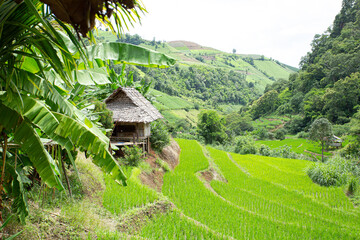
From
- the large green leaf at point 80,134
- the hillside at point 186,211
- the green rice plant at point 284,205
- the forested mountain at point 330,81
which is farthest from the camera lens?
the forested mountain at point 330,81

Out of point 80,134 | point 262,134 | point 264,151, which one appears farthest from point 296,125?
point 80,134

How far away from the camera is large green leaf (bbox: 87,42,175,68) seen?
302cm

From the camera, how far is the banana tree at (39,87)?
207cm

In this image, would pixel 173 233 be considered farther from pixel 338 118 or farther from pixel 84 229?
pixel 338 118

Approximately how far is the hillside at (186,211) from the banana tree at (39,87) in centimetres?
117

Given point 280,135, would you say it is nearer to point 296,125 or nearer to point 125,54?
point 296,125

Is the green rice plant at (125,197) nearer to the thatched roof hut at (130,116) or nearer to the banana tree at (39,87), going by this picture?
the banana tree at (39,87)

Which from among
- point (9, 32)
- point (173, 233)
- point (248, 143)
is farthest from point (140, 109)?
point (248, 143)

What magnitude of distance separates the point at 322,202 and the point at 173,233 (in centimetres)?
863

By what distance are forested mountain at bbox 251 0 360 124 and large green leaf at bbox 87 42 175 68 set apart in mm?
35493

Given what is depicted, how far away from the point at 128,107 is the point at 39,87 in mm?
9384

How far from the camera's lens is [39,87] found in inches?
96.7

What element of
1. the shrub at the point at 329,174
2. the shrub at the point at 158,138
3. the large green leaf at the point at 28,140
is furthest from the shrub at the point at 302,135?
the large green leaf at the point at 28,140

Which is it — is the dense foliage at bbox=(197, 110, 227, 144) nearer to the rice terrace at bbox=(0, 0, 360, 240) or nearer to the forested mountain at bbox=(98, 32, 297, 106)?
the rice terrace at bbox=(0, 0, 360, 240)
